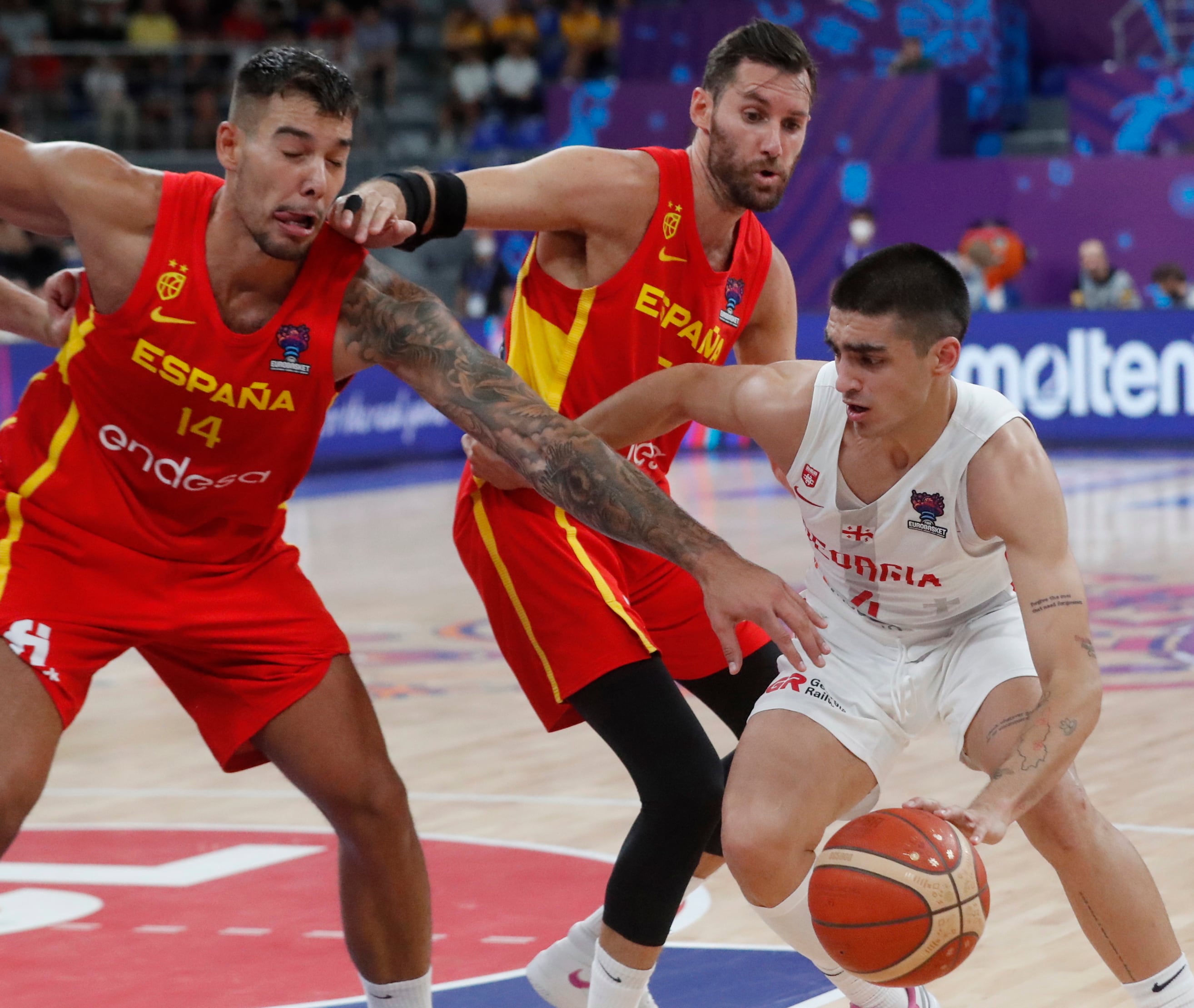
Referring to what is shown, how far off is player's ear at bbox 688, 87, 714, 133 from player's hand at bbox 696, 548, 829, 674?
144cm

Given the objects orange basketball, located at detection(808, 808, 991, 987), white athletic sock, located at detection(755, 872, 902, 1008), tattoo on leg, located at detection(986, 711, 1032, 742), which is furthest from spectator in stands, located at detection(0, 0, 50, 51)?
orange basketball, located at detection(808, 808, 991, 987)

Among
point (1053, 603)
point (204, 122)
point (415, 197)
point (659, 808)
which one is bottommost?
point (659, 808)

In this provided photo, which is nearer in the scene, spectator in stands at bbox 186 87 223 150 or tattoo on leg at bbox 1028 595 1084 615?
tattoo on leg at bbox 1028 595 1084 615

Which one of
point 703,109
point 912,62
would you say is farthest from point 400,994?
point 912,62

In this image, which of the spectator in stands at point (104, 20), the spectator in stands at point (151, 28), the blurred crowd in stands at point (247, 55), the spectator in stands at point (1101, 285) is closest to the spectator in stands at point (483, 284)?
the blurred crowd in stands at point (247, 55)

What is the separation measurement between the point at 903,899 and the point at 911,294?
4.43ft

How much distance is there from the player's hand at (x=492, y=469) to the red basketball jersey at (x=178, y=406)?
0.45m

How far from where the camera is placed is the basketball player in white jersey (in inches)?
162

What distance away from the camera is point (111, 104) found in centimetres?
2009

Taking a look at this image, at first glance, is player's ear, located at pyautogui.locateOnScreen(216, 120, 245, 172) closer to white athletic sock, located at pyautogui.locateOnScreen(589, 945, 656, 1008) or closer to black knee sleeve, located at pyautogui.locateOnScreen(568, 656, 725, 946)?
black knee sleeve, located at pyautogui.locateOnScreen(568, 656, 725, 946)

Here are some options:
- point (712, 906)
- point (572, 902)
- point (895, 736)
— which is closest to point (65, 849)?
point (572, 902)

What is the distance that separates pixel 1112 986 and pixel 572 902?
1.66 meters

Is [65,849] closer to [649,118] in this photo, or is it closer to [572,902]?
[572,902]

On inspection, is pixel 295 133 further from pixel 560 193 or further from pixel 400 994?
pixel 400 994
